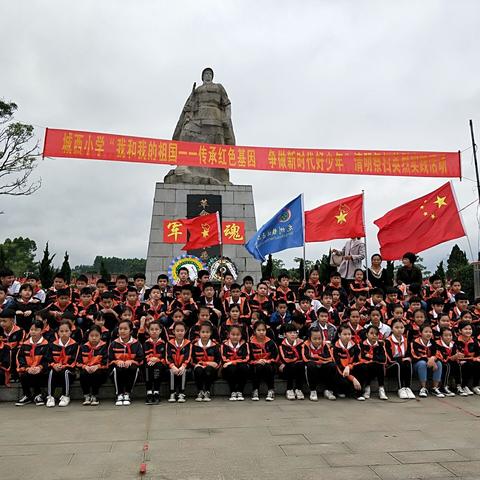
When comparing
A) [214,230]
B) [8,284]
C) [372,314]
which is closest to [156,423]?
[372,314]

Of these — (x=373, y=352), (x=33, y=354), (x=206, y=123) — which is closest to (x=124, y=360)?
(x=33, y=354)

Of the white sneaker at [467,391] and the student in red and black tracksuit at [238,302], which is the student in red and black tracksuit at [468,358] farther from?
the student in red and black tracksuit at [238,302]

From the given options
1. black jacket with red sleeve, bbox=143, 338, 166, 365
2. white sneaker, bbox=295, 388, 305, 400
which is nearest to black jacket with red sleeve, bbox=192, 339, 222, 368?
black jacket with red sleeve, bbox=143, 338, 166, 365

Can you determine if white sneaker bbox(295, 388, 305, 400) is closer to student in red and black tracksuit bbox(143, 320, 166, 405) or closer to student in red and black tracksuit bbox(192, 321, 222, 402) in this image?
student in red and black tracksuit bbox(192, 321, 222, 402)

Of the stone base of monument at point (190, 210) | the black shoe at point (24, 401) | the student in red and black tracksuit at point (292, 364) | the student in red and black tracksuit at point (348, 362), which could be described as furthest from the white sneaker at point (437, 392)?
the stone base of monument at point (190, 210)

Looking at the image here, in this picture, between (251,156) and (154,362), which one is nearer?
(154,362)

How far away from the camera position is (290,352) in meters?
6.03

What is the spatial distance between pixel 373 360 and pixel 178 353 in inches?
95.9

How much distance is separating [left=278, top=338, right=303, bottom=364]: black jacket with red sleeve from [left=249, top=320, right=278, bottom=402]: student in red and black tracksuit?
8 cm

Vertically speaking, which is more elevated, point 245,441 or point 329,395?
point 329,395

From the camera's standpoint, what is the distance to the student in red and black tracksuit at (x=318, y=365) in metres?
5.77

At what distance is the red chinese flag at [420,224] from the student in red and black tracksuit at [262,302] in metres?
2.23

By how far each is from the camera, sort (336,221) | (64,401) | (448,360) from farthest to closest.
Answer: (336,221), (448,360), (64,401)

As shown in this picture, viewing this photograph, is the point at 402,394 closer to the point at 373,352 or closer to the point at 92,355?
the point at 373,352
